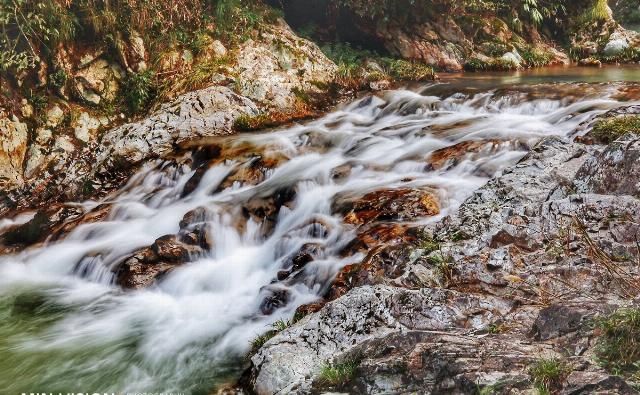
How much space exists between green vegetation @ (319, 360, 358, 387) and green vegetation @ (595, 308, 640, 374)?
1.39 m

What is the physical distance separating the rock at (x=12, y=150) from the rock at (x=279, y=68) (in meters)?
4.48

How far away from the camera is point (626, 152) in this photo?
4.43m

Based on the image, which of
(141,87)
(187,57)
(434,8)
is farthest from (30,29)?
(434,8)

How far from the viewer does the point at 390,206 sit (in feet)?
19.0

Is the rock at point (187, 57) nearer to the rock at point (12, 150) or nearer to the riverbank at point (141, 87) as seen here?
the riverbank at point (141, 87)

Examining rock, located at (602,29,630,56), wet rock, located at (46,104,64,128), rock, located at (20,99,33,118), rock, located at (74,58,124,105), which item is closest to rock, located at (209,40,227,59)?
rock, located at (74,58,124,105)

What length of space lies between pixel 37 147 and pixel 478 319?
9.11 metres

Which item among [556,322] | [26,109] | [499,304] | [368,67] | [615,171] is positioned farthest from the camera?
[368,67]

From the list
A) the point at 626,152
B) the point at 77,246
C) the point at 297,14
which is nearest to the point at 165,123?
the point at 77,246

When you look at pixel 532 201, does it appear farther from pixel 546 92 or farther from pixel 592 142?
pixel 546 92

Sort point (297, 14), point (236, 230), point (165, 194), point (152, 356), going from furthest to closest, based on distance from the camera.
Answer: point (297, 14)
point (165, 194)
point (236, 230)
point (152, 356)

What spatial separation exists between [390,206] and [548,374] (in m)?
3.55

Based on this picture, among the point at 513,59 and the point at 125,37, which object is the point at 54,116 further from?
the point at 513,59

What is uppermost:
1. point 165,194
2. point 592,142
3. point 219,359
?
point 592,142
